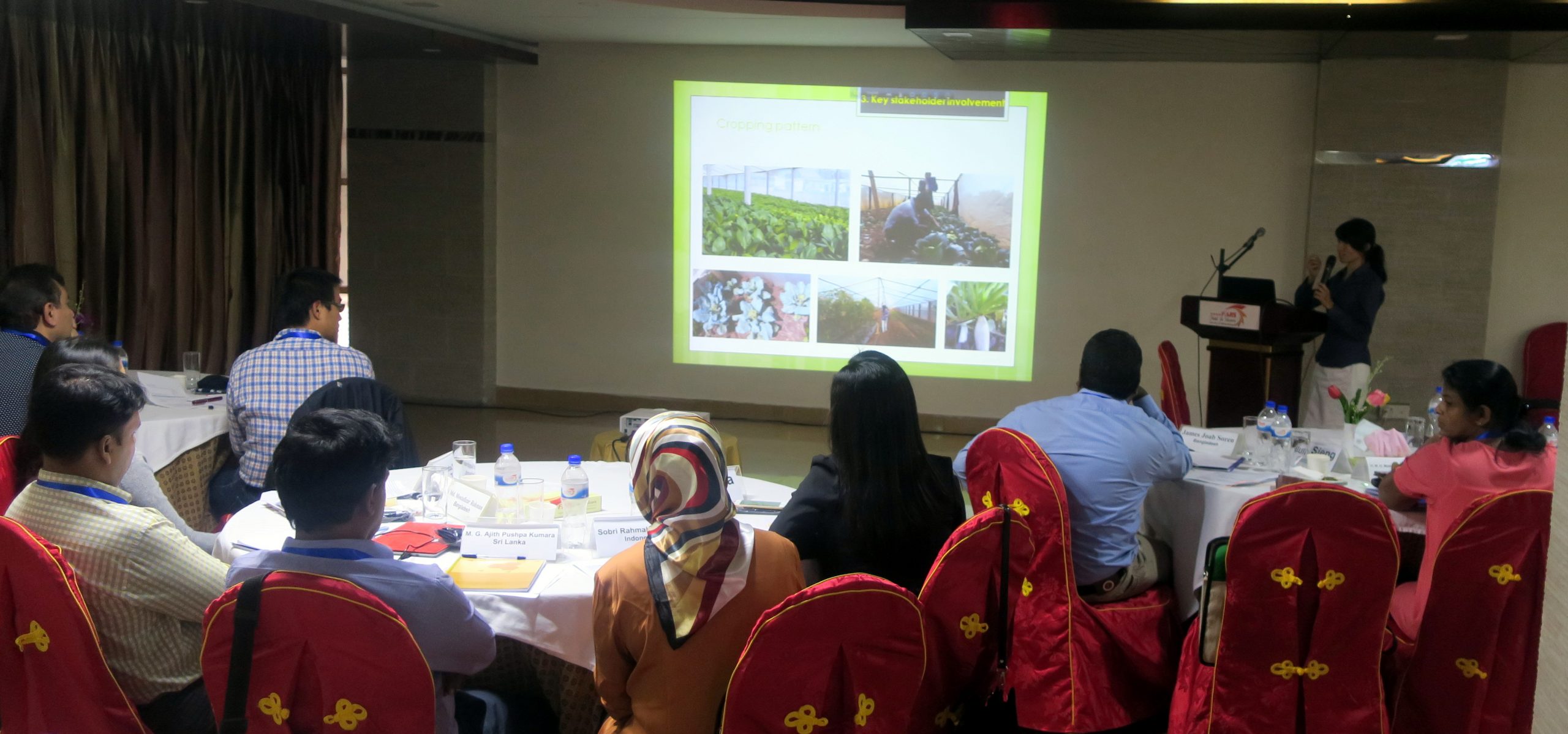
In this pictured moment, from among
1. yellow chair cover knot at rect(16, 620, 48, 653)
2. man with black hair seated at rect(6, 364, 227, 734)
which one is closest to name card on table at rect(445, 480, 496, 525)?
man with black hair seated at rect(6, 364, 227, 734)

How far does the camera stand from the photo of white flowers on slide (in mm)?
7363

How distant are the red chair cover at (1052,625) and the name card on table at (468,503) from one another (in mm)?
1215

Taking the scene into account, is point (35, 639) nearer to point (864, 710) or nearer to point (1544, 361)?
point (864, 710)

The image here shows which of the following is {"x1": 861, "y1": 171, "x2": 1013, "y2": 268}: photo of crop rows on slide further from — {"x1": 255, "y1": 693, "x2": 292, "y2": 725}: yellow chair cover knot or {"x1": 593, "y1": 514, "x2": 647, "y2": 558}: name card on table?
{"x1": 255, "y1": 693, "x2": 292, "y2": 725}: yellow chair cover knot

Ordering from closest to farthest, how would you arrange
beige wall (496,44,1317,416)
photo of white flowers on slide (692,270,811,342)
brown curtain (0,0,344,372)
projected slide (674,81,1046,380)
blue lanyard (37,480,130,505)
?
1. blue lanyard (37,480,130,505)
2. brown curtain (0,0,344,372)
3. beige wall (496,44,1317,416)
4. projected slide (674,81,1046,380)
5. photo of white flowers on slide (692,270,811,342)

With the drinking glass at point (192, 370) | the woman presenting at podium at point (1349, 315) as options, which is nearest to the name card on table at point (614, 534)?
the drinking glass at point (192, 370)

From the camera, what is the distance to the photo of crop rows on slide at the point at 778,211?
721cm

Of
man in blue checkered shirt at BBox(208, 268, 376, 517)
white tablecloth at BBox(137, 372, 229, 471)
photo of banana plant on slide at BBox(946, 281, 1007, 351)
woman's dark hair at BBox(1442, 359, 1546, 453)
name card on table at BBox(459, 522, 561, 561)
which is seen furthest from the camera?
photo of banana plant on slide at BBox(946, 281, 1007, 351)

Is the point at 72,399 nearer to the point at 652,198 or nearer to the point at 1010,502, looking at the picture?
the point at 1010,502

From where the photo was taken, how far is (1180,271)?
6.86 meters

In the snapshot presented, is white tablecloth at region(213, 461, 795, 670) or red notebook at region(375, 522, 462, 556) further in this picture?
red notebook at region(375, 522, 462, 556)

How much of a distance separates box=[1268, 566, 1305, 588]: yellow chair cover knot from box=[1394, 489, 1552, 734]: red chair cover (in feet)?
1.21

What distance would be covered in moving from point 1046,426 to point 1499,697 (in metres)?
1.17

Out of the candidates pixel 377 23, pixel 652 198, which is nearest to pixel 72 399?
pixel 377 23
